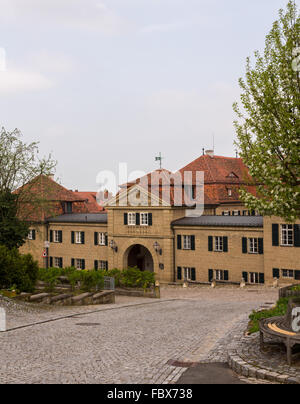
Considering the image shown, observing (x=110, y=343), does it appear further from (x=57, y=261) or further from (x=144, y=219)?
(x=57, y=261)

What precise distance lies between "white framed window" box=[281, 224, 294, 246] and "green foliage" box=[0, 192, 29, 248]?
19.1 m

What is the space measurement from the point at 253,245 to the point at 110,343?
27.0 m

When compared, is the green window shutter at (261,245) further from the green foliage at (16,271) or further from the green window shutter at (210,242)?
the green foliage at (16,271)

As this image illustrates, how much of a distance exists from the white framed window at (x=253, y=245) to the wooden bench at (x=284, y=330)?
2758 cm

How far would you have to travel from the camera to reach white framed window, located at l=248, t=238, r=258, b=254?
4022 centimetres

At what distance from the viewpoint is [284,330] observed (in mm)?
11656

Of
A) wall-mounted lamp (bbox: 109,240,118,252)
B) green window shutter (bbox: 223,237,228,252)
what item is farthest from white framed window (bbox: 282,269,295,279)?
wall-mounted lamp (bbox: 109,240,118,252)

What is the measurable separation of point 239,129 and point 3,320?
1112 cm

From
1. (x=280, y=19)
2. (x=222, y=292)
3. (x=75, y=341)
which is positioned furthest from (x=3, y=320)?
(x=222, y=292)

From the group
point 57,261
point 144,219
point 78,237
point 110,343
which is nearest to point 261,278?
point 144,219

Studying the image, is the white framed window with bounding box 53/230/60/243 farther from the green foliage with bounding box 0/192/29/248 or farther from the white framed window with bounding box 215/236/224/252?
the green foliage with bounding box 0/192/29/248

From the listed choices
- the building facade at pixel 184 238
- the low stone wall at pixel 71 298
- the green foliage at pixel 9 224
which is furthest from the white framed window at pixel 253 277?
the green foliage at pixel 9 224

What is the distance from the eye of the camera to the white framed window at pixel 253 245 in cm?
4022
